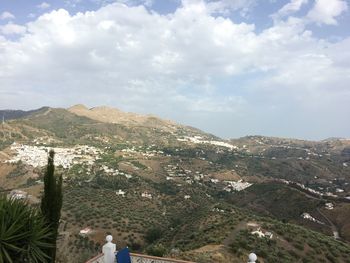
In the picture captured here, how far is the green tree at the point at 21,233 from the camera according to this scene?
8500 mm

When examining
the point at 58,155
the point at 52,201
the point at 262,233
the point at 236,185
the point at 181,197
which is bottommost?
the point at 236,185

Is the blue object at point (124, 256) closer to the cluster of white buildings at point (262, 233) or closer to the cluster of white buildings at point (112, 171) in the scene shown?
the cluster of white buildings at point (262, 233)

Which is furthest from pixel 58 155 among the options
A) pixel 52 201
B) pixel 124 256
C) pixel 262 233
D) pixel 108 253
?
pixel 124 256

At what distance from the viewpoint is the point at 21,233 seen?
885 centimetres

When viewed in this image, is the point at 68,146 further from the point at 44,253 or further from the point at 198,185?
the point at 44,253

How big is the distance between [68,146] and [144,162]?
120 feet

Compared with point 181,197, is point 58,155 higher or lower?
higher

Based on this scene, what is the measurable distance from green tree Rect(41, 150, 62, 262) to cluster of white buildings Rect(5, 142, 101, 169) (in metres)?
91.9

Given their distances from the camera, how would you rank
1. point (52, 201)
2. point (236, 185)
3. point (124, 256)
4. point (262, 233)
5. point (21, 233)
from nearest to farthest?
point (21, 233) → point (124, 256) → point (52, 201) → point (262, 233) → point (236, 185)

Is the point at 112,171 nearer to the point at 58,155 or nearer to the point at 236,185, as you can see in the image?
the point at 58,155

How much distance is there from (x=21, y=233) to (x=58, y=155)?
11507 cm

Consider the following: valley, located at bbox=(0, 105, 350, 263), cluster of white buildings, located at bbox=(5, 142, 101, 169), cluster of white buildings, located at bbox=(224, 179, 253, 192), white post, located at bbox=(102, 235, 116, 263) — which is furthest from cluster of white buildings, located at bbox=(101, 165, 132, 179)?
white post, located at bbox=(102, 235, 116, 263)

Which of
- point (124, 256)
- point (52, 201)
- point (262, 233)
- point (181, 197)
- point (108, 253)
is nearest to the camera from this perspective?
point (124, 256)

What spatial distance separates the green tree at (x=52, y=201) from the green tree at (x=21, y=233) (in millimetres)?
485
